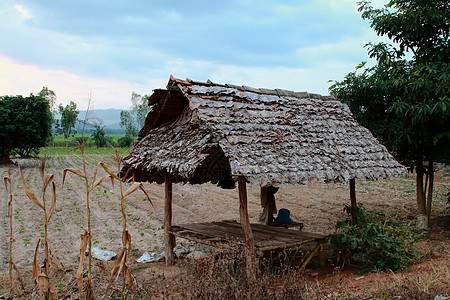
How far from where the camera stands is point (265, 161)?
5.15 m

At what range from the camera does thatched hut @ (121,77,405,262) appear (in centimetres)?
523

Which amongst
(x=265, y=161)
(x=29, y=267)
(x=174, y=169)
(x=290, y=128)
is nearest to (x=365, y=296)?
(x=265, y=161)

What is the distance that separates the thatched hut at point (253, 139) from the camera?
523cm

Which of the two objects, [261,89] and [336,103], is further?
[336,103]

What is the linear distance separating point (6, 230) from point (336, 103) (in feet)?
29.8

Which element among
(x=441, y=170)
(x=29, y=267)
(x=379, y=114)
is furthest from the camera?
(x=441, y=170)

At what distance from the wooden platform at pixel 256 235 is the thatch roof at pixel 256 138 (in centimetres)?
122

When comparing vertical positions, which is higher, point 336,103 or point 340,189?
point 336,103

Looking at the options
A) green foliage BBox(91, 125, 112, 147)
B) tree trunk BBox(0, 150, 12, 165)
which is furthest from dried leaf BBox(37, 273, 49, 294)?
tree trunk BBox(0, 150, 12, 165)

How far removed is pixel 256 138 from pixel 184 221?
6.30 m

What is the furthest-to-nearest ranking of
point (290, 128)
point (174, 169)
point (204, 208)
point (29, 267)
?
point (204, 208) < point (29, 267) < point (290, 128) < point (174, 169)

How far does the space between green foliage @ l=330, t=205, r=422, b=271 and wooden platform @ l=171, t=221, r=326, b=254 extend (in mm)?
449

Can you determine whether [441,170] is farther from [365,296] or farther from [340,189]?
[365,296]

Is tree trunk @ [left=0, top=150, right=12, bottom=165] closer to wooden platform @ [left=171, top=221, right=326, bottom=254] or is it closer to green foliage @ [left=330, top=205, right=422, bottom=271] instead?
wooden platform @ [left=171, top=221, right=326, bottom=254]
